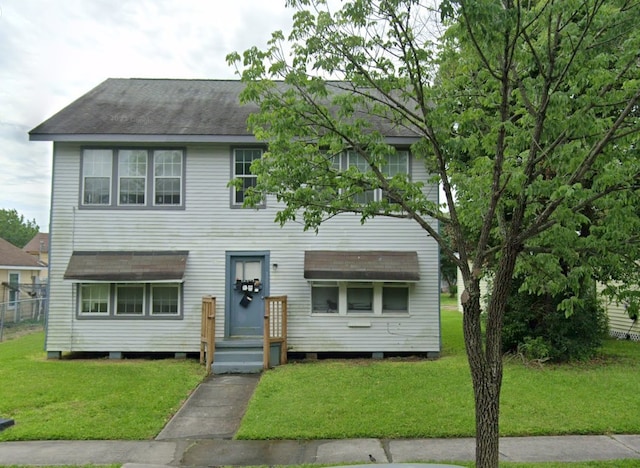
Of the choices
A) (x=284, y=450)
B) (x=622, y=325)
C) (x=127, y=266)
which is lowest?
(x=284, y=450)

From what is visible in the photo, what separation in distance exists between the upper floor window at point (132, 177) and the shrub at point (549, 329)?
7939 mm

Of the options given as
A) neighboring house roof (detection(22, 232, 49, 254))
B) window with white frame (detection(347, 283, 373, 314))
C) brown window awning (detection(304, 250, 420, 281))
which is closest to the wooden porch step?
brown window awning (detection(304, 250, 420, 281))

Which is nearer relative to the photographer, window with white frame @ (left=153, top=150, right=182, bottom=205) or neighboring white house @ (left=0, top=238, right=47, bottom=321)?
window with white frame @ (left=153, top=150, right=182, bottom=205)

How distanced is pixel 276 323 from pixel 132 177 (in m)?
4.73

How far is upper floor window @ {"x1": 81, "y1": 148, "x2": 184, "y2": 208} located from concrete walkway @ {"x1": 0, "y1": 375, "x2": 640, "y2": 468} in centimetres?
628

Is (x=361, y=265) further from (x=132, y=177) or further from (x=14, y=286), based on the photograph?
(x=14, y=286)

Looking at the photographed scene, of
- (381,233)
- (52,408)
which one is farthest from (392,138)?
(52,408)

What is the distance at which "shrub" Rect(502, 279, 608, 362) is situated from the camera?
34.2ft

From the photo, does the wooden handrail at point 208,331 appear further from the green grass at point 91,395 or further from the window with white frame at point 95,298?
the window with white frame at point 95,298

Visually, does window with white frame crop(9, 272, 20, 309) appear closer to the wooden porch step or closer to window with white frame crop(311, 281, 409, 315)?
the wooden porch step

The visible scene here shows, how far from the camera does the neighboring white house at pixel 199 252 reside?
1144 centimetres

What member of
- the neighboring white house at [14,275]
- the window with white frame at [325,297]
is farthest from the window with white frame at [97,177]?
the neighboring white house at [14,275]

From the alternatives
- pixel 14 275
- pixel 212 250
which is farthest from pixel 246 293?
pixel 14 275

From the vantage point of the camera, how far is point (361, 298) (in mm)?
11648
